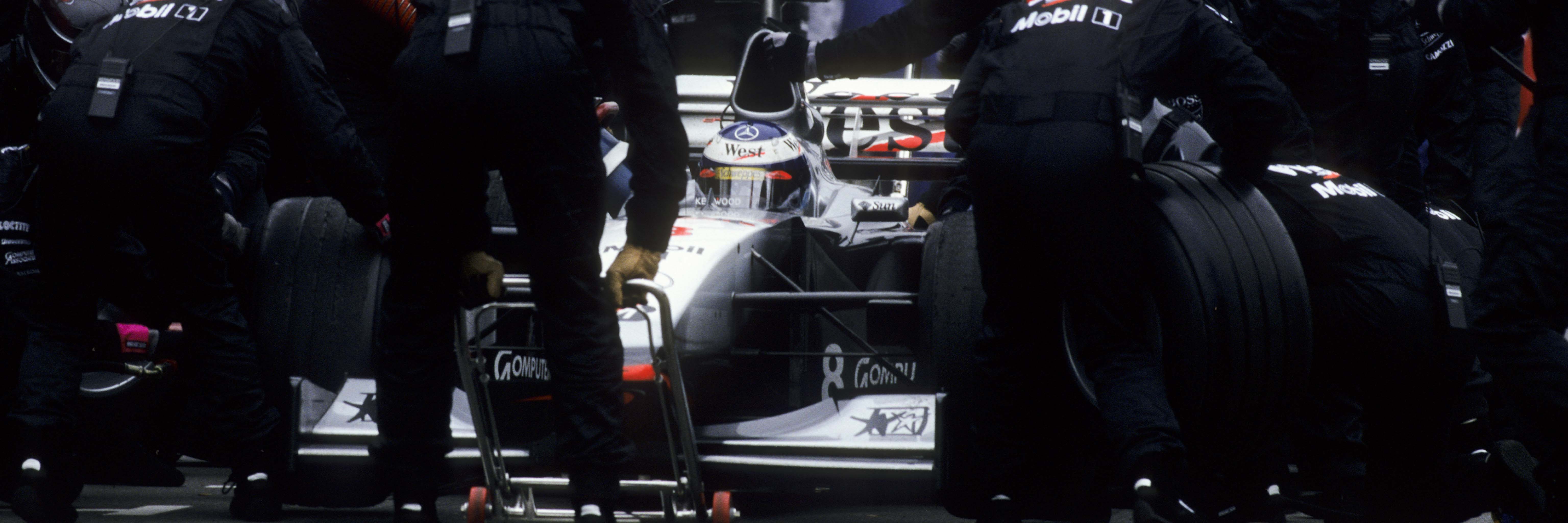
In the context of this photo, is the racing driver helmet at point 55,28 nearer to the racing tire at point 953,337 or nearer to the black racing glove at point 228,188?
the black racing glove at point 228,188

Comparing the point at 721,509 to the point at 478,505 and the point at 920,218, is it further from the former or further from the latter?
the point at 920,218

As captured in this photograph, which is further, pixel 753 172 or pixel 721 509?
pixel 753 172

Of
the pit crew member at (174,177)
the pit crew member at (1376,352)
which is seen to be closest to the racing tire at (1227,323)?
the pit crew member at (1376,352)

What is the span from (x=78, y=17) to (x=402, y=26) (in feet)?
3.26

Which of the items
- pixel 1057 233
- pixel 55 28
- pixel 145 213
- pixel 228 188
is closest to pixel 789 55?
pixel 1057 233

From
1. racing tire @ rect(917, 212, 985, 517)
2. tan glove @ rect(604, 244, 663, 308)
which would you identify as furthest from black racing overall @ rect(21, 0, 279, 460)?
racing tire @ rect(917, 212, 985, 517)

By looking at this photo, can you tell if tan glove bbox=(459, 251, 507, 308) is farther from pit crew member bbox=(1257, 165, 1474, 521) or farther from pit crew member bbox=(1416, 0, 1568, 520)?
pit crew member bbox=(1416, 0, 1568, 520)

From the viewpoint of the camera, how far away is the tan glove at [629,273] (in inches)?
131

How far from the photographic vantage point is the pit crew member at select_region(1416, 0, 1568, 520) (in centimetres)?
303

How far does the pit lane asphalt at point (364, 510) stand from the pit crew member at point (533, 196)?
83 centimetres

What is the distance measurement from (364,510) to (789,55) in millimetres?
1933

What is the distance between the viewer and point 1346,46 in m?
4.79

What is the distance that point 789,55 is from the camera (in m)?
3.76

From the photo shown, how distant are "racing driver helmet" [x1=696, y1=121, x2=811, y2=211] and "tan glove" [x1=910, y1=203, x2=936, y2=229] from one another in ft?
2.42
